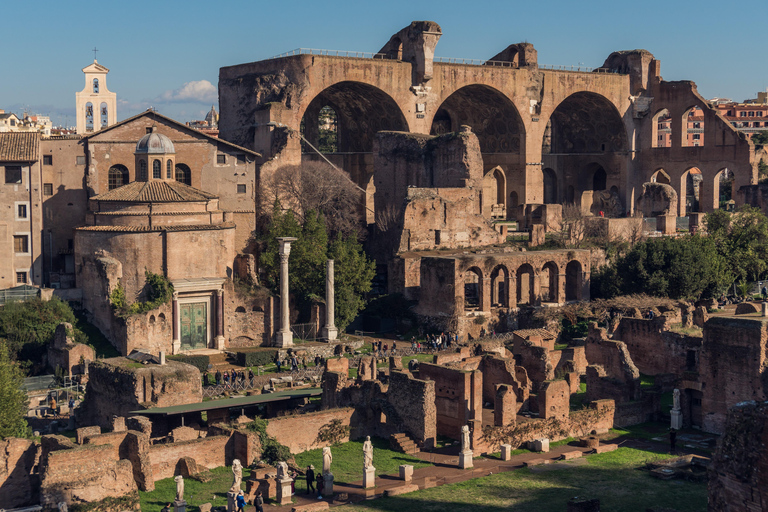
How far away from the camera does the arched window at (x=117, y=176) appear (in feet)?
141

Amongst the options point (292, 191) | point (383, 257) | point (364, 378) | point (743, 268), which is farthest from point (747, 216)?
point (364, 378)

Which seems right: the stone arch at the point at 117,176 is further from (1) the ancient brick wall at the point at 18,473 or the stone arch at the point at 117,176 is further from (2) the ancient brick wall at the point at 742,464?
(2) the ancient brick wall at the point at 742,464

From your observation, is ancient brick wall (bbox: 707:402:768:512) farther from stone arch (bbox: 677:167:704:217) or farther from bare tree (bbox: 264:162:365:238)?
stone arch (bbox: 677:167:704:217)

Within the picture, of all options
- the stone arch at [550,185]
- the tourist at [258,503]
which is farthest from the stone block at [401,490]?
the stone arch at [550,185]

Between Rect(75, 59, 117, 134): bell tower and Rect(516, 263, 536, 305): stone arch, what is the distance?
2236cm

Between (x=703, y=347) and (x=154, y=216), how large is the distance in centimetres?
1949

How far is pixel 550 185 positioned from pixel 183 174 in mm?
29452

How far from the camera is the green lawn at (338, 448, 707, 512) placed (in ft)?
76.9

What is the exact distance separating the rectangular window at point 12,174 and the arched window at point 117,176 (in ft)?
11.1

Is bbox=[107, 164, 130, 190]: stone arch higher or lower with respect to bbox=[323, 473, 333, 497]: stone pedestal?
higher

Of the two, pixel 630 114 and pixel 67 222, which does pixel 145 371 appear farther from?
pixel 630 114

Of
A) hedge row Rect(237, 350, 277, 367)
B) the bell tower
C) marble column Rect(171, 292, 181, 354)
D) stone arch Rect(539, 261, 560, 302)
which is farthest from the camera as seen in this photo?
the bell tower

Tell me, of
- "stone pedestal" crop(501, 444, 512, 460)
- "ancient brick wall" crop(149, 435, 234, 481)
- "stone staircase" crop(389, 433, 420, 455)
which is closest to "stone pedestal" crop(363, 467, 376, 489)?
"stone staircase" crop(389, 433, 420, 455)

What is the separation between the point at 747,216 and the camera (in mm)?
50938
